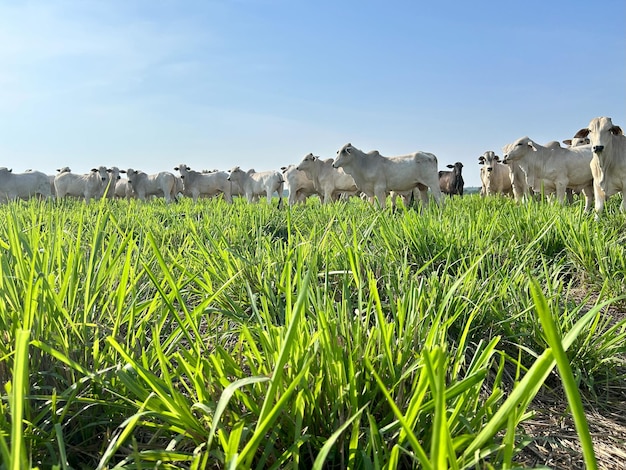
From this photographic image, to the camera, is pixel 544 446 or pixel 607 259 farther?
pixel 607 259

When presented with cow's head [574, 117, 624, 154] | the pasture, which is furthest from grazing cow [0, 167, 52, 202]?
the pasture

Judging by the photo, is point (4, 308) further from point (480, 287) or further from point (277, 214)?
point (277, 214)

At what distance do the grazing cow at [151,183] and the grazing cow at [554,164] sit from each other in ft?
49.6

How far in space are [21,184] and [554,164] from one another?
1586cm

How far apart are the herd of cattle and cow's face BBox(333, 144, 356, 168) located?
0.8 inches

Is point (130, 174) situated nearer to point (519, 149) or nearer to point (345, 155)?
point (345, 155)

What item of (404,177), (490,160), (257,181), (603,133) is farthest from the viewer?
(257,181)

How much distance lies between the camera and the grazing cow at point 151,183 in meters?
20.4

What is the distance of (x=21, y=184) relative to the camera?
1542cm

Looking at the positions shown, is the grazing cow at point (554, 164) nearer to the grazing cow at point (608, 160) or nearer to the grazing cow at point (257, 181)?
the grazing cow at point (608, 160)

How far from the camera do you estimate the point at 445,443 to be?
613mm

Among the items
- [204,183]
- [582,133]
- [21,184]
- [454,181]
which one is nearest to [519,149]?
[582,133]

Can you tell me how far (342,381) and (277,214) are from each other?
4.16m

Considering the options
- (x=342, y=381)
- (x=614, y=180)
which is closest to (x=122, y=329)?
(x=342, y=381)
